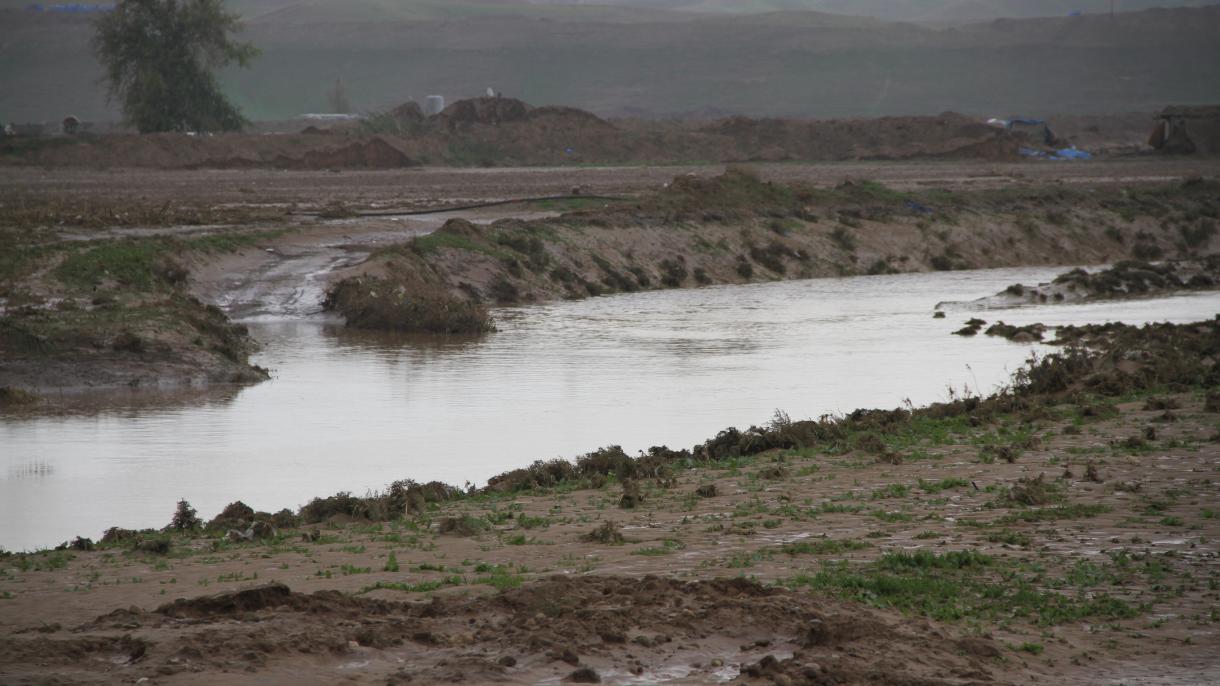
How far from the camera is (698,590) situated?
28.5 ft

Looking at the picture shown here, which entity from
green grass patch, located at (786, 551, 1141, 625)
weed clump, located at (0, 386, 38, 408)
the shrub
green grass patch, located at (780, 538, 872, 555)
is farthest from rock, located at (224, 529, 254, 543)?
weed clump, located at (0, 386, 38, 408)

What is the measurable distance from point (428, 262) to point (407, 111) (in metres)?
59.6

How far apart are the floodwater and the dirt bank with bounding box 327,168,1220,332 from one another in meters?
1.56

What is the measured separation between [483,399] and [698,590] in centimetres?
1197

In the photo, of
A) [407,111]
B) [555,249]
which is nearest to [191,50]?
[407,111]

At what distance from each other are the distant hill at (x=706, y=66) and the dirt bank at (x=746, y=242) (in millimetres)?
94380

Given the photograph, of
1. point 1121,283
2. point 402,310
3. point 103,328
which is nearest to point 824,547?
point 103,328

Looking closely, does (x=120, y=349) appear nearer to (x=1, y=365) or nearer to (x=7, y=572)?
(x=1, y=365)

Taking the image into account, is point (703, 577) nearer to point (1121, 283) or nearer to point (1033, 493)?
point (1033, 493)

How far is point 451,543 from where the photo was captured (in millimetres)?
10688

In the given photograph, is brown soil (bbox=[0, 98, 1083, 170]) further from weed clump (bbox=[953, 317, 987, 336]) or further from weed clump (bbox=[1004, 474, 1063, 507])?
weed clump (bbox=[1004, 474, 1063, 507])

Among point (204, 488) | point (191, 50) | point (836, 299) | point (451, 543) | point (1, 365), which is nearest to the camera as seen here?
point (451, 543)

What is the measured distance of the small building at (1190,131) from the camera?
76.0 metres

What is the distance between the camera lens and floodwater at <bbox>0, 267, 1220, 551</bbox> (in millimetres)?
14922
